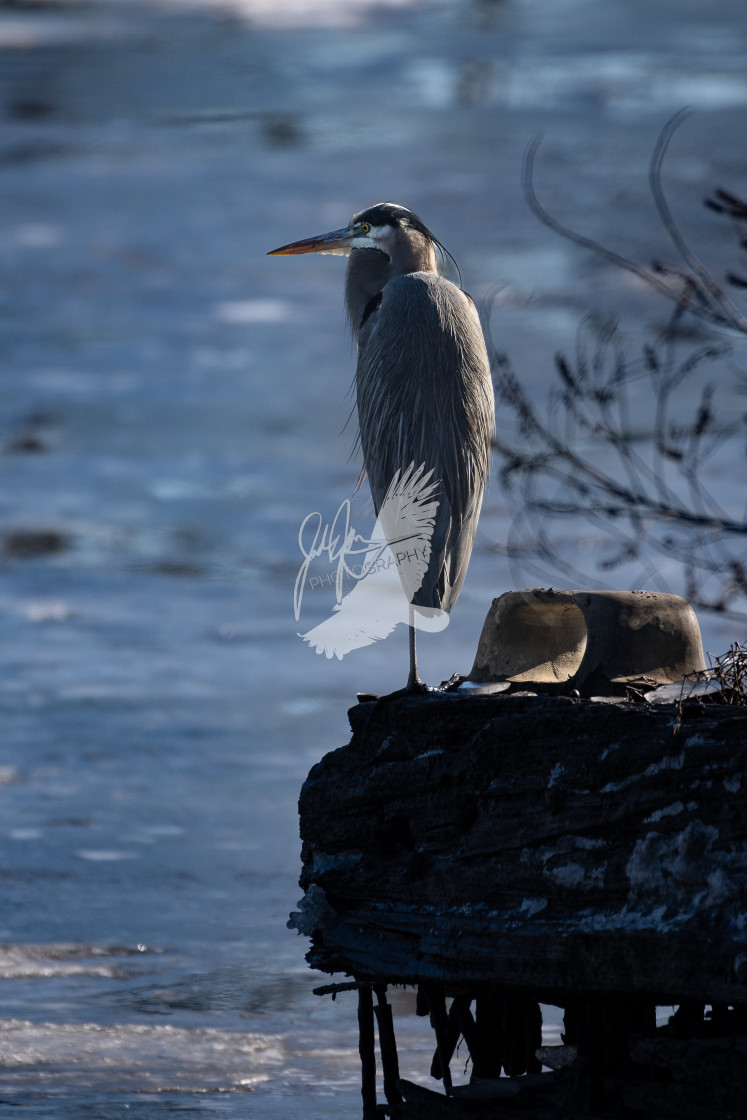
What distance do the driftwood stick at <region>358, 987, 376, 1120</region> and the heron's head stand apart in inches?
107

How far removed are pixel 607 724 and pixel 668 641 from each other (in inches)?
24.0

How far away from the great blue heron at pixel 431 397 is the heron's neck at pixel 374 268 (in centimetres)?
7

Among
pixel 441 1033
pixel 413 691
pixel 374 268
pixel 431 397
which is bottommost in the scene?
pixel 441 1033

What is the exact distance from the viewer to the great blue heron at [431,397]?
15.8 feet

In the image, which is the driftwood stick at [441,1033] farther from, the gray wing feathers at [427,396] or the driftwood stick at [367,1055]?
the gray wing feathers at [427,396]

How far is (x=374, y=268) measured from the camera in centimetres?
531

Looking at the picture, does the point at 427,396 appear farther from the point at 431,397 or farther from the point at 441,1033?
the point at 441,1033

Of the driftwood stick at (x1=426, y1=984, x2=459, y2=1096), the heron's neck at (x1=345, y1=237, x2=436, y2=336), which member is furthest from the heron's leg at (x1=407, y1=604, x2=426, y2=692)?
the heron's neck at (x1=345, y1=237, x2=436, y2=336)

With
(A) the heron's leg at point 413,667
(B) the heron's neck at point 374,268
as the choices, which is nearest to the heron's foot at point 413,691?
(A) the heron's leg at point 413,667

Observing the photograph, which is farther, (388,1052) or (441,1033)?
(441,1033)

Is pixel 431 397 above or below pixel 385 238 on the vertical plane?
below

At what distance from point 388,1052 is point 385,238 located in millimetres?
3003

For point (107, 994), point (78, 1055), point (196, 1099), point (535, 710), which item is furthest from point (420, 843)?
point (107, 994)

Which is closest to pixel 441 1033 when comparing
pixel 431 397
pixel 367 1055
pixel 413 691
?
pixel 367 1055
